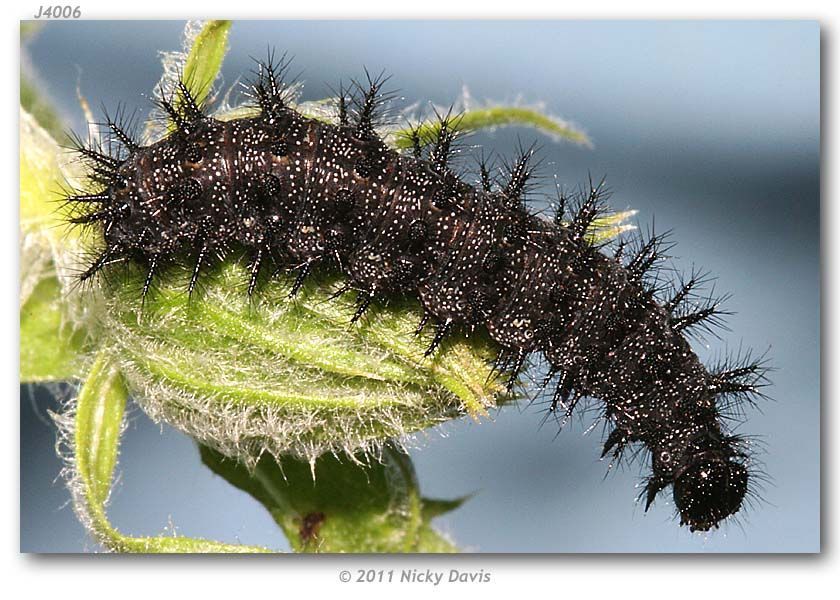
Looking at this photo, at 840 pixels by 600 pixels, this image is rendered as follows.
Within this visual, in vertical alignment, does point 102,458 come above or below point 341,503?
above

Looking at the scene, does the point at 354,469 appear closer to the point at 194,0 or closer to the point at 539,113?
the point at 539,113

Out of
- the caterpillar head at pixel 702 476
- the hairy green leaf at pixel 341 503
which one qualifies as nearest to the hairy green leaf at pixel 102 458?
the hairy green leaf at pixel 341 503

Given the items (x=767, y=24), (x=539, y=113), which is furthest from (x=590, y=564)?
(x=767, y=24)

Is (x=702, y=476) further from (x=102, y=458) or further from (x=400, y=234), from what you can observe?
(x=102, y=458)

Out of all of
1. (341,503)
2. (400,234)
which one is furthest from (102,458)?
(400,234)

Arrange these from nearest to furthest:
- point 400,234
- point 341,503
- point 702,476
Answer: point 400,234, point 702,476, point 341,503

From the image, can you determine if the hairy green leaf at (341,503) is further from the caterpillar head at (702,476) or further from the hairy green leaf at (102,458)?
the caterpillar head at (702,476)
